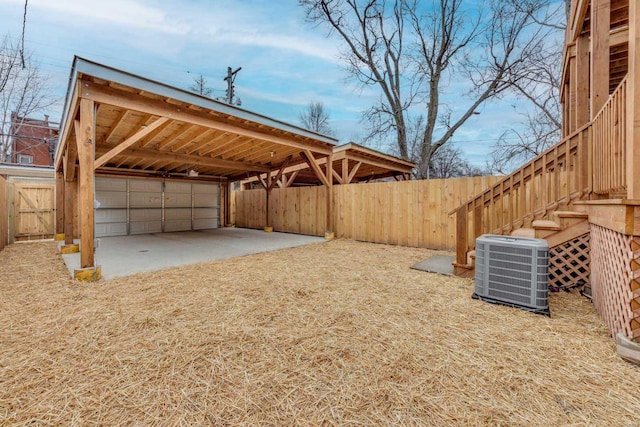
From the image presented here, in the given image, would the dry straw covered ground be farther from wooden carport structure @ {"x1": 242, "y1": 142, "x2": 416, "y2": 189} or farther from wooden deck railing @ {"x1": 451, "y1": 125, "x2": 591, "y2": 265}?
wooden carport structure @ {"x1": 242, "y1": 142, "x2": 416, "y2": 189}

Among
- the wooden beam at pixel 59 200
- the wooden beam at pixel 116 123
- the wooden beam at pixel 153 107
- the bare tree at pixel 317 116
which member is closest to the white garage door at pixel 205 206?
the wooden beam at pixel 59 200

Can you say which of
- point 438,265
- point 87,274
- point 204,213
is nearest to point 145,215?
point 204,213

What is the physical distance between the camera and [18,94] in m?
11.3

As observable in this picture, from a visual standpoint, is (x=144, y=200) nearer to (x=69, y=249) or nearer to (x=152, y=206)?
(x=152, y=206)

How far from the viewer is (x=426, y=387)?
146cm

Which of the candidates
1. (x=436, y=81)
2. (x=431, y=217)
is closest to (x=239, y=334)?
(x=431, y=217)

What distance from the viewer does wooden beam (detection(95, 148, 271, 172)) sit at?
6750mm

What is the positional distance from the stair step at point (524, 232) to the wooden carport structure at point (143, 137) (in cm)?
494

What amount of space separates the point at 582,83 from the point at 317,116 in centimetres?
1684

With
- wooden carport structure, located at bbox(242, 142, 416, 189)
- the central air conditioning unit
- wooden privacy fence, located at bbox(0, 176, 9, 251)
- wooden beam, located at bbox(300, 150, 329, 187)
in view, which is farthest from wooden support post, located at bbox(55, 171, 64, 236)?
the central air conditioning unit

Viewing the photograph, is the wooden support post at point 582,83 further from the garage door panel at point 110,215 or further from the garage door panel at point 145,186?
the garage door panel at point 110,215

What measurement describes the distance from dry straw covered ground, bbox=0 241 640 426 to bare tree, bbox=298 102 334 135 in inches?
706

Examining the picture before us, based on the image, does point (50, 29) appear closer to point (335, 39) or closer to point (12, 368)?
point (335, 39)

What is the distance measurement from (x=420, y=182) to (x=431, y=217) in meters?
0.87
